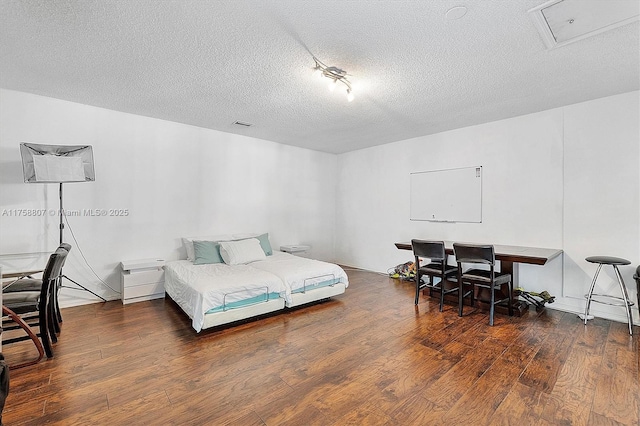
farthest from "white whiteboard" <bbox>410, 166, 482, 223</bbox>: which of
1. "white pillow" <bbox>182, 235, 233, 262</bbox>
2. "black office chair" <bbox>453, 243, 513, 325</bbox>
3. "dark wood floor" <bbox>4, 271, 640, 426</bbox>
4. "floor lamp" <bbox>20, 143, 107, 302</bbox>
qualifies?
"floor lamp" <bbox>20, 143, 107, 302</bbox>

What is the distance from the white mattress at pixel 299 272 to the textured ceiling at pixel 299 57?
2.17 meters

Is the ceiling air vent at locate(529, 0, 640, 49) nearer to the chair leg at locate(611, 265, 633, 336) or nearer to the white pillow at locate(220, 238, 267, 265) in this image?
the chair leg at locate(611, 265, 633, 336)

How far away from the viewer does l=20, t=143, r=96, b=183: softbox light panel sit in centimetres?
309

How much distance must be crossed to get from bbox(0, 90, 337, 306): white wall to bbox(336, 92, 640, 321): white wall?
2.86m

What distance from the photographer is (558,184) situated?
150 inches

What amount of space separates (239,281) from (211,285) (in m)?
0.31

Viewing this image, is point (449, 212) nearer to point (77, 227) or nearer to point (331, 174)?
point (331, 174)

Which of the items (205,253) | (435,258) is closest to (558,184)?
(435,258)

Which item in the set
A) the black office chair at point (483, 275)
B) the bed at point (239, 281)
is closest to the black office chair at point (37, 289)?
the bed at point (239, 281)

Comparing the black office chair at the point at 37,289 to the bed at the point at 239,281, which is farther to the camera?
the bed at the point at 239,281

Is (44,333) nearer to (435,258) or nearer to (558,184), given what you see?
(435,258)

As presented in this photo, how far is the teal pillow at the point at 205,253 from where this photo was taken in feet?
13.8

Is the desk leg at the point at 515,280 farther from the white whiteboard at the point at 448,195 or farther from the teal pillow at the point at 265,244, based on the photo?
the teal pillow at the point at 265,244

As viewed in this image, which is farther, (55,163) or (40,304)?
(55,163)
